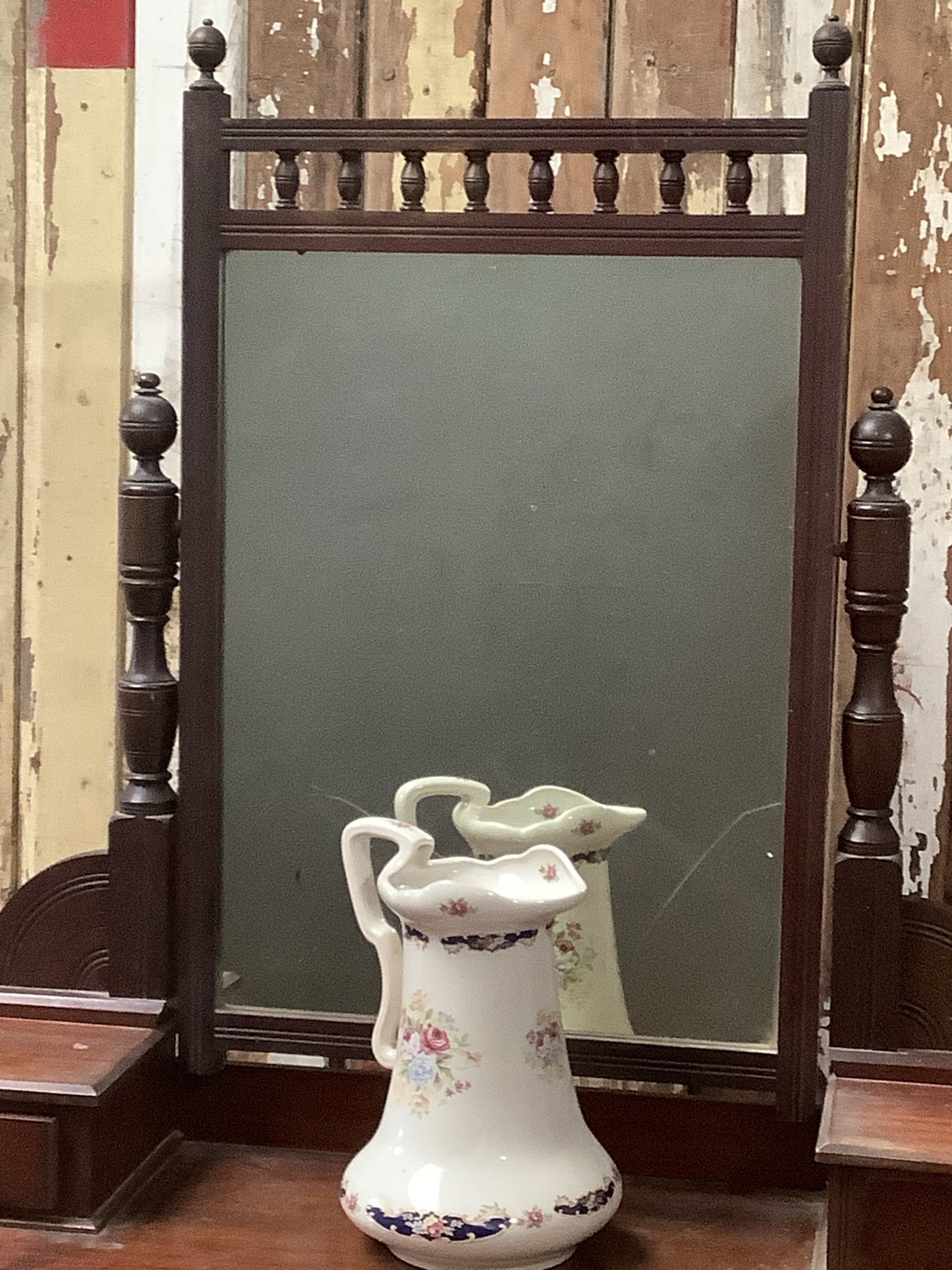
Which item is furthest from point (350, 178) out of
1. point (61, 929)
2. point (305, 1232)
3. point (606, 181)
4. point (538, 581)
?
point (305, 1232)

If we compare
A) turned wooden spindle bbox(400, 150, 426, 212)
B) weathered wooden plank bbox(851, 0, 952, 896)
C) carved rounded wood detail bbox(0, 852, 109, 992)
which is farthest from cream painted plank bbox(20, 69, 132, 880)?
weathered wooden plank bbox(851, 0, 952, 896)

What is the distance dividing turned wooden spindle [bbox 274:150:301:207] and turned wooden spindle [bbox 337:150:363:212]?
25 millimetres

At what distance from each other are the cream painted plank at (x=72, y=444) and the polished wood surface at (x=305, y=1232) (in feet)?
0.95

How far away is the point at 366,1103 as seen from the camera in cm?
92

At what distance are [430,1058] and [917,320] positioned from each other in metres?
0.53

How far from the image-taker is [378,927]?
0.82 meters

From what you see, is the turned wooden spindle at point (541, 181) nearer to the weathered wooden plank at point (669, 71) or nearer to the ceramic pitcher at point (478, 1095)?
the weathered wooden plank at point (669, 71)

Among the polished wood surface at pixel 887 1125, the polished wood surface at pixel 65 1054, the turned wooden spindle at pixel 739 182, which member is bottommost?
the polished wood surface at pixel 65 1054

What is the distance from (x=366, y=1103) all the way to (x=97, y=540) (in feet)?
1.37

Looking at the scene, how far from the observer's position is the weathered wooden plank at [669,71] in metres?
0.99

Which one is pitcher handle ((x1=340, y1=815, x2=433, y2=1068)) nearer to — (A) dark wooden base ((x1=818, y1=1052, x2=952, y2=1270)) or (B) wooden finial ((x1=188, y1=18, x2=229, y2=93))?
(A) dark wooden base ((x1=818, y1=1052, x2=952, y2=1270))

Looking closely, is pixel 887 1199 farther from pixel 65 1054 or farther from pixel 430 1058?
pixel 65 1054

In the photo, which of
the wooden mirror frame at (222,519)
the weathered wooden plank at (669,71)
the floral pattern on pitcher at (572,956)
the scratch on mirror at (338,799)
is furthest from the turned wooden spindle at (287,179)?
the floral pattern on pitcher at (572,956)

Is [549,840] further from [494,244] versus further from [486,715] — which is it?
[494,244]
